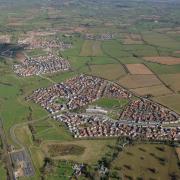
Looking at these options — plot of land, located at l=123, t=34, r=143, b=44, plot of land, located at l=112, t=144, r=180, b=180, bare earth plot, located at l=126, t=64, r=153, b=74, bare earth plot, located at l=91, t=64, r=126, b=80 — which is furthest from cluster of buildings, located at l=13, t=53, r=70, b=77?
plot of land, located at l=112, t=144, r=180, b=180

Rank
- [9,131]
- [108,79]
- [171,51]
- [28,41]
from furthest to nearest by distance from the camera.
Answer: [28,41]
[171,51]
[108,79]
[9,131]

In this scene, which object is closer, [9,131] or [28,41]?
[9,131]

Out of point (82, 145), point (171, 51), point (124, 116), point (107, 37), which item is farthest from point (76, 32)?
point (82, 145)

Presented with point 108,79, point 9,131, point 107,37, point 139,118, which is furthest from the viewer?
point 107,37

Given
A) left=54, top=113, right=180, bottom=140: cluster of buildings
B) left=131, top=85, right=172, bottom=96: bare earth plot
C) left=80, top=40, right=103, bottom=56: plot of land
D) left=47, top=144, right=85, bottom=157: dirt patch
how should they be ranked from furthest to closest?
left=80, top=40, right=103, bottom=56: plot of land, left=131, top=85, right=172, bottom=96: bare earth plot, left=54, top=113, right=180, bottom=140: cluster of buildings, left=47, top=144, right=85, bottom=157: dirt patch

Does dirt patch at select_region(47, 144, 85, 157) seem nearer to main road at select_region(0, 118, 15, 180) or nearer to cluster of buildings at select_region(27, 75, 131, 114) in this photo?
main road at select_region(0, 118, 15, 180)

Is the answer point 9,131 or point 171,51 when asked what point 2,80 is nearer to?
point 9,131
